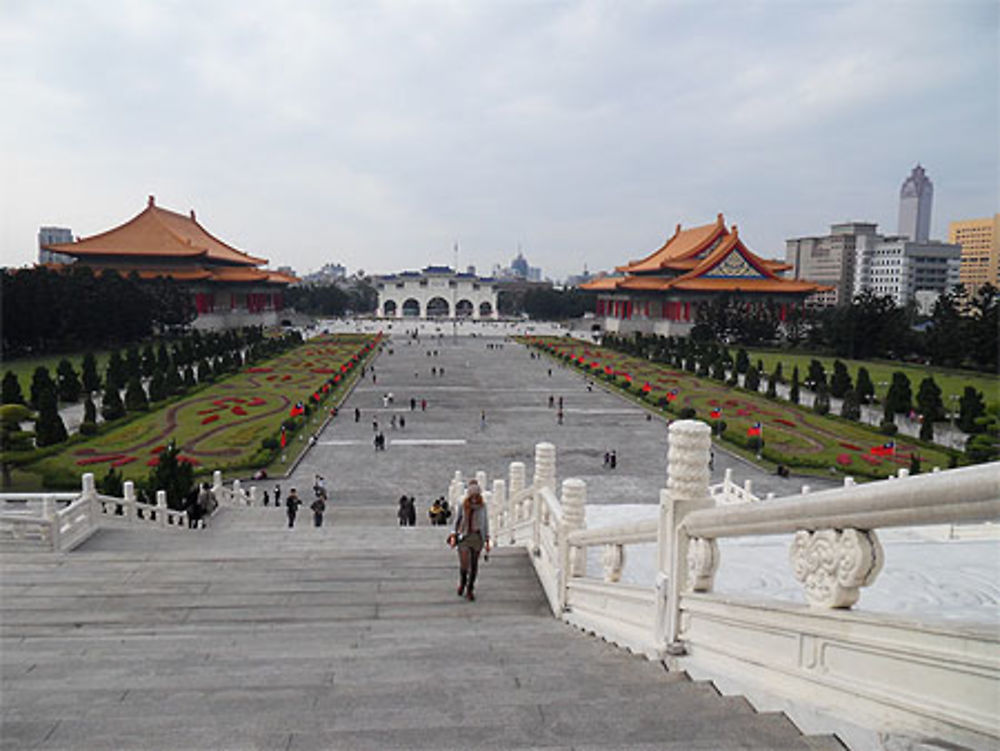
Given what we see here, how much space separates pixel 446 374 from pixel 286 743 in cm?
3834

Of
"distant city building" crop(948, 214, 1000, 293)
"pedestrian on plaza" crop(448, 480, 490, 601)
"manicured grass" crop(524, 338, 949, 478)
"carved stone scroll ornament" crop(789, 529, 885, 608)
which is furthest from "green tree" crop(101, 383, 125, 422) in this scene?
"distant city building" crop(948, 214, 1000, 293)

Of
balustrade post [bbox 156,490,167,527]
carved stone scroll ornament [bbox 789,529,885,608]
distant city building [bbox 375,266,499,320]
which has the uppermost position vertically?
distant city building [bbox 375,266,499,320]

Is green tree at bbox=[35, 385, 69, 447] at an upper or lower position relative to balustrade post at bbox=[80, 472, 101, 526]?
lower

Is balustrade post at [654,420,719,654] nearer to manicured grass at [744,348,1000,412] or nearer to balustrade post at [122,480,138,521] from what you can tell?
balustrade post at [122,480,138,521]

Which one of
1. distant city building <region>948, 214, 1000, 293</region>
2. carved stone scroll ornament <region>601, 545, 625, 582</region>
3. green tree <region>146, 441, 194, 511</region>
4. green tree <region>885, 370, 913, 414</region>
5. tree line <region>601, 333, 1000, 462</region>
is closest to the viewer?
carved stone scroll ornament <region>601, 545, 625, 582</region>

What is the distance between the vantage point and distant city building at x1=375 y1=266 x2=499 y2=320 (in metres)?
105

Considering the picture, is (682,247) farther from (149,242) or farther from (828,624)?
(828,624)

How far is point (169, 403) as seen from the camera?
90.1ft

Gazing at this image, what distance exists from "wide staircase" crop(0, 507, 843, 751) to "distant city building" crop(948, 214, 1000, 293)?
407ft

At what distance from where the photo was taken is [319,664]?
4.43 meters

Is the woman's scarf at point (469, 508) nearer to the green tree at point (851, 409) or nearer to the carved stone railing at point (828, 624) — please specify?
the carved stone railing at point (828, 624)

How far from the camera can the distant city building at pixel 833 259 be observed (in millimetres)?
120375

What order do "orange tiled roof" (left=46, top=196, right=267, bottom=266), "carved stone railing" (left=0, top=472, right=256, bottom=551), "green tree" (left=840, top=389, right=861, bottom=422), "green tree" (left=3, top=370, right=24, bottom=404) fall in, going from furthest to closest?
1. "orange tiled roof" (left=46, top=196, right=267, bottom=266)
2. "green tree" (left=840, top=389, right=861, bottom=422)
3. "green tree" (left=3, top=370, right=24, bottom=404)
4. "carved stone railing" (left=0, top=472, right=256, bottom=551)

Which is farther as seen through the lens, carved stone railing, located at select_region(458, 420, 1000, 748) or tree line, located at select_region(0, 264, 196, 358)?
tree line, located at select_region(0, 264, 196, 358)
